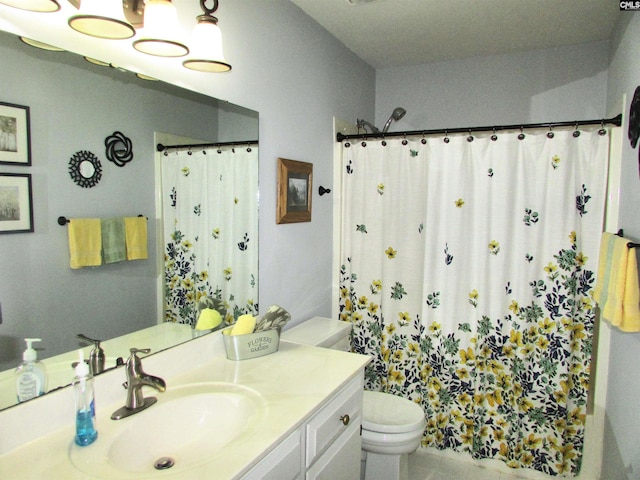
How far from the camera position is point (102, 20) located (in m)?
1.06

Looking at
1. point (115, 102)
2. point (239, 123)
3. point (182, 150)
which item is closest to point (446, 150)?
point (239, 123)

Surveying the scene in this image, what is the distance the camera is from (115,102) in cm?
132

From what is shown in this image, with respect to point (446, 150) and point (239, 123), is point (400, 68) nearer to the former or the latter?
point (446, 150)

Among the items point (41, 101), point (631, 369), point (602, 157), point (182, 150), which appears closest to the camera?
point (41, 101)

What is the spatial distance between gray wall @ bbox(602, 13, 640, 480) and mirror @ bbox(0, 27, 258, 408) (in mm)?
1692

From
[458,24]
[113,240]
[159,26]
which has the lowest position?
[113,240]

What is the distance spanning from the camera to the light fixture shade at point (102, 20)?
1039mm

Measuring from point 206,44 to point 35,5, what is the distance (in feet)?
1.62

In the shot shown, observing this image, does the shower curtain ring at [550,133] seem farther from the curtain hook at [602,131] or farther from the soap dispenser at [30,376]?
the soap dispenser at [30,376]

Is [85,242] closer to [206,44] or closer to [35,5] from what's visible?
[35,5]

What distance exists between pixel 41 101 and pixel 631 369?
2181 mm

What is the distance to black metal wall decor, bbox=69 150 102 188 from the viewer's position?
3.97ft

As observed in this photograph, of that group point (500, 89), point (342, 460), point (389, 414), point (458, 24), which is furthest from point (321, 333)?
point (500, 89)

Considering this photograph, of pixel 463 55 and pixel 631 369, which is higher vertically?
pixel 463 55
